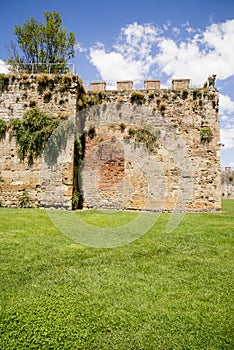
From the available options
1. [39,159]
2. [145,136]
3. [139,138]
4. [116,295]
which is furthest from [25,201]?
[116,295]

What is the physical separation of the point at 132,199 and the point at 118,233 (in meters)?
6.28

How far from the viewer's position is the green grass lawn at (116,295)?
2.96m

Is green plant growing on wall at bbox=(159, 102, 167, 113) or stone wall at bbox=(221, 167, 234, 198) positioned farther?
stone wall at bbox=(221, 167, 234, 198)

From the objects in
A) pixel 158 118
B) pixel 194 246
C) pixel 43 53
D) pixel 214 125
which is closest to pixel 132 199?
pixel 158 118

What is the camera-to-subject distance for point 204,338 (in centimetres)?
296

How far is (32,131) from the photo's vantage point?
1265 centimetres

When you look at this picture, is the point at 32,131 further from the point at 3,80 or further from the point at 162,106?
the point at 162,106

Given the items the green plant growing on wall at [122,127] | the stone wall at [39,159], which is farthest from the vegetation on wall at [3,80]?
the green plant growing on wall at [122,127]

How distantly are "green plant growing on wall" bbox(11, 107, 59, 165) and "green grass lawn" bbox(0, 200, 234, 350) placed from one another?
21.5 ft

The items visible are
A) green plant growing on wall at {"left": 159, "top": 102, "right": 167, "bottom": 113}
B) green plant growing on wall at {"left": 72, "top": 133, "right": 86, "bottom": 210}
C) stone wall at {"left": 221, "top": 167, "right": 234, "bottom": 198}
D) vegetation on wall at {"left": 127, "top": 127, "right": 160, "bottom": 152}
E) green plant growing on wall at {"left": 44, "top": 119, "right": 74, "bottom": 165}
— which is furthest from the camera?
stone wall at {"left": 221, "top": 167, "right": 234, "bottom": 198}

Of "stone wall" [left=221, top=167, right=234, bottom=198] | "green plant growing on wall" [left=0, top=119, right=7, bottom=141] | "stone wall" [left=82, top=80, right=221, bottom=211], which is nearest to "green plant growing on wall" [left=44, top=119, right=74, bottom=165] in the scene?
"stone wall" [left=82, top=80, right=221, bottom=211]

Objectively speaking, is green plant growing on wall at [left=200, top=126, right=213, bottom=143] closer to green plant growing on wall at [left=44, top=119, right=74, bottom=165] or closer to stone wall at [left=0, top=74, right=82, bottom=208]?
stone wall at [left=0, top=74, right=82, bottom=208]

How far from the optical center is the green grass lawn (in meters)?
2.96

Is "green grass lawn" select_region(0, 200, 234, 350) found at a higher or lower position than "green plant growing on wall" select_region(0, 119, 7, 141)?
lower
